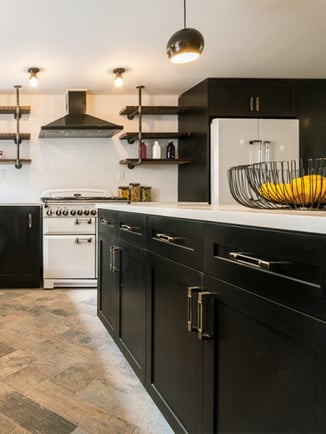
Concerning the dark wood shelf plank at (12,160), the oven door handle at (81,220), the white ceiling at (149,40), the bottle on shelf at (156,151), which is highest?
the white ceiling at (149,40)

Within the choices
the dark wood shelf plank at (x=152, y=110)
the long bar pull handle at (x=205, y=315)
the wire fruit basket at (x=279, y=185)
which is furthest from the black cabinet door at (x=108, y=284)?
the dark wood shelf plank at (x=152, y=110)

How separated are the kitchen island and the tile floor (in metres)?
0.17

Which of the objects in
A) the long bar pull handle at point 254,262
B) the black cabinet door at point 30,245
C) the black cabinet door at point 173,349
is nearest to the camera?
the long bar pull handle at point 254,262

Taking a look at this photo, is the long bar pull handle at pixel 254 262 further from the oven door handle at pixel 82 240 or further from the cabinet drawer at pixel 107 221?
the oven door handle at pixel 82 240

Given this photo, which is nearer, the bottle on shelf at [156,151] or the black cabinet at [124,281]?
the black cabinet at [124,281]

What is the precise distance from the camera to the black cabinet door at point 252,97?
159 inches

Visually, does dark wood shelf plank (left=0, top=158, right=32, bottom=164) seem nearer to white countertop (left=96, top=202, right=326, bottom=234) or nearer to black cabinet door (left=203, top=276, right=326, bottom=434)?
white countertop (left=96, top=202, right=326, bottom=234)

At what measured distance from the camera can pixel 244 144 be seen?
3.99 m

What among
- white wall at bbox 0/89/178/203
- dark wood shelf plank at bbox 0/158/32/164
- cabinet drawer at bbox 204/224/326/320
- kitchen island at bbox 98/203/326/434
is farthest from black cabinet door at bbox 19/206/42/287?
cabinet drawer at bbox 204/224/326/320

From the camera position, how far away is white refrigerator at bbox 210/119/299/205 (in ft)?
12.9

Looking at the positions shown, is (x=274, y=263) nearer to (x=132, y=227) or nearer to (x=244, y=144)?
(x=132, y=227)

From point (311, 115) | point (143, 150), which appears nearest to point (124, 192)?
point (143, 150)

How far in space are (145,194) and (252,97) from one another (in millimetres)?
1661

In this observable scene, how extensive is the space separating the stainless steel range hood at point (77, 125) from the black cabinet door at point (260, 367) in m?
3.36
